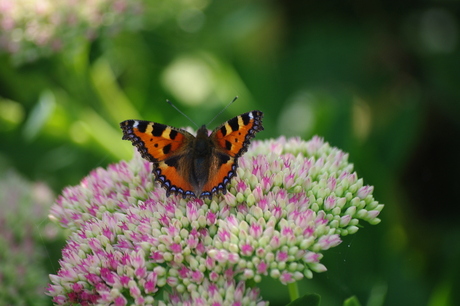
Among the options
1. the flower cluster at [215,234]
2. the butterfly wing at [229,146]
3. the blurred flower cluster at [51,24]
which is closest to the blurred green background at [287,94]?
A: the blurred flower cluster at [51,24]

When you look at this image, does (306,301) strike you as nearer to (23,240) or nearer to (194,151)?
(194,151)

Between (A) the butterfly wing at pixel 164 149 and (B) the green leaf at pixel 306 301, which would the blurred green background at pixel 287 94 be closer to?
(B) the green leaf at pixel 306 301

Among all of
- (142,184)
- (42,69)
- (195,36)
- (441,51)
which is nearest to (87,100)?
(42,69)

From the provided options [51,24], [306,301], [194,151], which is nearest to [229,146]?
[194,151]

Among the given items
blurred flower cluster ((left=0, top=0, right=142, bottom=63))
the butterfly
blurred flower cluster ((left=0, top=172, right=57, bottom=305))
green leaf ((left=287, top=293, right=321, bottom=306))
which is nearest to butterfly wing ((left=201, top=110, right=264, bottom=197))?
the butterfly

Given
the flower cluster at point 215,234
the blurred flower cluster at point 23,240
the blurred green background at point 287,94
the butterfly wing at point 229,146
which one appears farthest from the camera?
the blurred green background at point 287,94

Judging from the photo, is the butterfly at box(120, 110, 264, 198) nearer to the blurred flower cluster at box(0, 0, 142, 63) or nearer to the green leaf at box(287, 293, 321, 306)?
the green leaf at box(287, 293, 321, 306)

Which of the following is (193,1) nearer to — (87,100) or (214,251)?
(87,100)
